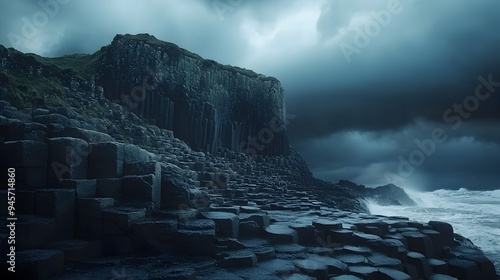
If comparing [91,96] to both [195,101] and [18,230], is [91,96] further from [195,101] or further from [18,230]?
[18,230]

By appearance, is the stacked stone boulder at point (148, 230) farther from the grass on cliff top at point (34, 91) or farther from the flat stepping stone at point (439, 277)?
the grass on cliff top at point (34, 91)

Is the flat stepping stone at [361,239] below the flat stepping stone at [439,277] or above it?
above

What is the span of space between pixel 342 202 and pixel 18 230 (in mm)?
23746

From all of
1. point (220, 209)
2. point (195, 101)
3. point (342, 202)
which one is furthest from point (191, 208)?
point (195, 101)

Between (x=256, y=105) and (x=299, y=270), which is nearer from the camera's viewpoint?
(x=299, y=270)

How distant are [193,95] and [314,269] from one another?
30379mm

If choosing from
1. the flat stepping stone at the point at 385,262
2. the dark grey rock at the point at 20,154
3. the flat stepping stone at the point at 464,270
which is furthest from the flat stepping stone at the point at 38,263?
the flat stepping stone at the point at 464,270

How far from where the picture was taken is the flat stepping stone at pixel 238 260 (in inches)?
182

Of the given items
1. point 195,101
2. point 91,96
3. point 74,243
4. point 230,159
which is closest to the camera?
point 74,243

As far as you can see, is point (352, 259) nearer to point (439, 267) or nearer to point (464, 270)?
point (439, 267)

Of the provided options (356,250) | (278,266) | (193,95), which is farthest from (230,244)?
(193,95)

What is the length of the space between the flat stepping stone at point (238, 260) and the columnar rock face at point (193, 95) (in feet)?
85.5

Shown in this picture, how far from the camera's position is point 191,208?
6195mm

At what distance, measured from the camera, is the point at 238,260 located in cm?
466
